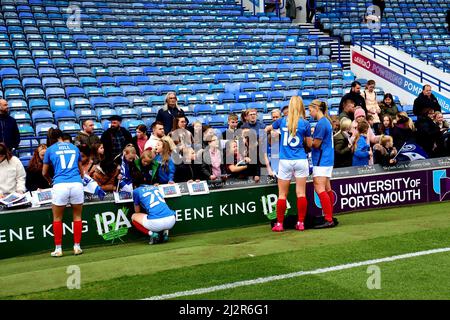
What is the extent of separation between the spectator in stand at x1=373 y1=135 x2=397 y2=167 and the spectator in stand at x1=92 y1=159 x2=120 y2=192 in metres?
4.43

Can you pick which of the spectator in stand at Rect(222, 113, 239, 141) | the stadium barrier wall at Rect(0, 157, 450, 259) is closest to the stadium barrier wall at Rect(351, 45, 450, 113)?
the stadium barrier wall at Rect(0, 157, 450, 259)

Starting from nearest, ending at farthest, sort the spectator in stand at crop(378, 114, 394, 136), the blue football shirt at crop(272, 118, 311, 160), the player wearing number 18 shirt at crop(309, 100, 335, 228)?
the blue football shirt at crop(272, 118, 311, 160) < the player wearing number 18 shirt at crop(309, 100, 335, 228) < the spectator in stand at crop(378, 114, 394, 136)

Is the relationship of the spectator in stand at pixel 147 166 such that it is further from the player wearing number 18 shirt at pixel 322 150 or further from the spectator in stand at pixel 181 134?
the player wearing number 18 shirt at pixel 322 150

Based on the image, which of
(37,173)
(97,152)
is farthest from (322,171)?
(37,173)

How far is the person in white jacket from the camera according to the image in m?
9.05

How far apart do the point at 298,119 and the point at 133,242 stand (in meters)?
2.93

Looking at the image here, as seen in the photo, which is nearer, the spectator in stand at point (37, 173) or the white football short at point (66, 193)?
the white football short at point (66, 193)

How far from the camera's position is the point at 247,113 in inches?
431

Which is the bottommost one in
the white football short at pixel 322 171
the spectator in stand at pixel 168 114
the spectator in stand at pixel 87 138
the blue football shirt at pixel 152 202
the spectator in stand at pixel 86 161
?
the blue football shirt at pixel 152 202

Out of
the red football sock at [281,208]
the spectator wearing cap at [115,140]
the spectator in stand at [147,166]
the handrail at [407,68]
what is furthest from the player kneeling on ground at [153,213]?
the handrail at [407,68]

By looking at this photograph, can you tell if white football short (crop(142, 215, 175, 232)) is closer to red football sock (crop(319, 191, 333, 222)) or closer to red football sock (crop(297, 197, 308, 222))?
red football sock (crop(297, 197, 308, 222))

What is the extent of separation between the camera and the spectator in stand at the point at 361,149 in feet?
36.4

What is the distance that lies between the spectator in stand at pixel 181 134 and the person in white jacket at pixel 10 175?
2.43m

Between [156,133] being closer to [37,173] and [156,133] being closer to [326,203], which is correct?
[37,173]
